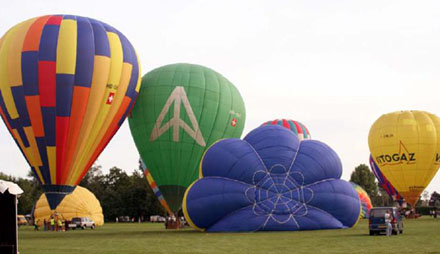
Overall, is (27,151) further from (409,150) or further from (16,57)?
(409,150)

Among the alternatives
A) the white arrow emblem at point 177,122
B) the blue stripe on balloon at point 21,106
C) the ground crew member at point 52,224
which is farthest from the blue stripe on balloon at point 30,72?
the ground crew member at point 52,224

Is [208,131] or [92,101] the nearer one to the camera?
[92,101]

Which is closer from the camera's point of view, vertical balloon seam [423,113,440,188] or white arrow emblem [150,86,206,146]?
white arrow emblem [150,86,206,146]

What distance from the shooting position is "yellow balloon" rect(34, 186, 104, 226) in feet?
156

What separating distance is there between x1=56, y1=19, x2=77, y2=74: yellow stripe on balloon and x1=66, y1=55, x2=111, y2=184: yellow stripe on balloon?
3.39ft

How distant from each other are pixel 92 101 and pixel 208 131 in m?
7.64

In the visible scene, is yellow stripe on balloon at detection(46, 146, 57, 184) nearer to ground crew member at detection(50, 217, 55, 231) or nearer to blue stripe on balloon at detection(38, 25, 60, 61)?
blue stripe on balloon at detection(38, 25, 60, 61)

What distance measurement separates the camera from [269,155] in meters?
28.1

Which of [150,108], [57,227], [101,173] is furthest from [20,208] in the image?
[150,108]

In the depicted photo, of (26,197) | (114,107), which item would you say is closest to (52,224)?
(114,107)

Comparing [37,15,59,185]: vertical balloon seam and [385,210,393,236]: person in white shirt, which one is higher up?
[37,15,59,185]: vertical balloon seam

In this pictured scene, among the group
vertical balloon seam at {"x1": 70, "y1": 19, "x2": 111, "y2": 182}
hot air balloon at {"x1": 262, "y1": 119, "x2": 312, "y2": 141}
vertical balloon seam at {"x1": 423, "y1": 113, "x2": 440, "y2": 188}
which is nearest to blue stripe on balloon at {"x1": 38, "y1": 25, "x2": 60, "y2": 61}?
vertical balloon seam at {"x1": 70, "y1": 19, "x2": 111, "y2": 182}

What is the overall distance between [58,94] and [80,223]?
17.7m

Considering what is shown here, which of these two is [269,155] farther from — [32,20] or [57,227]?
[57,227]
